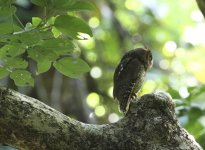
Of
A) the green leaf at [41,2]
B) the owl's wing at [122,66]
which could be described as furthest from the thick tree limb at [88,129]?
the green leaf at [41,2]

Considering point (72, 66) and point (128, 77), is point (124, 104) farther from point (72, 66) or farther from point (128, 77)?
point (72, 66)

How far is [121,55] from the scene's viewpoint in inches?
158

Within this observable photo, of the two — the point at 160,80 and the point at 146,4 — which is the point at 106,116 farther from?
the point at 146,4

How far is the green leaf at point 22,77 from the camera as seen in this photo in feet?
4.38

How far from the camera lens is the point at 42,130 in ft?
4.33

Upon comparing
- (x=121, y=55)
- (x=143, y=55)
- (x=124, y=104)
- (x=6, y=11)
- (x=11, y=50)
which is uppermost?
(x=6, y=11)

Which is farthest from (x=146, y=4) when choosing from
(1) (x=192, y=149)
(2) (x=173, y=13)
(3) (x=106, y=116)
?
(1) (x=192, y=149)

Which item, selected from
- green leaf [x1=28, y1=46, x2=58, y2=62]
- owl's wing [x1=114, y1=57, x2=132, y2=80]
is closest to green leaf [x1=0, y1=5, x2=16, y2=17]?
green leaf [x1=28, y1=46, x2=58, y2=62]

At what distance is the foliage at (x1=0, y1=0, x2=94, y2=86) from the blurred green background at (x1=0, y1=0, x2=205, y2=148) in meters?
1.02

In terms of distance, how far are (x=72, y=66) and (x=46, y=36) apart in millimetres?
127

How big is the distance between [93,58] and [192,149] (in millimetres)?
2629

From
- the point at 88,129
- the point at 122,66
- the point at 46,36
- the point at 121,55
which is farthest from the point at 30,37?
the point at 121,55

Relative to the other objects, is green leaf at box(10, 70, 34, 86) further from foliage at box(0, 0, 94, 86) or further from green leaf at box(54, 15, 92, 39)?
green leaf at box(54, 15, 92, 39)

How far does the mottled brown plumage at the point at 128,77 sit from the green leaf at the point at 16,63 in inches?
15.5
